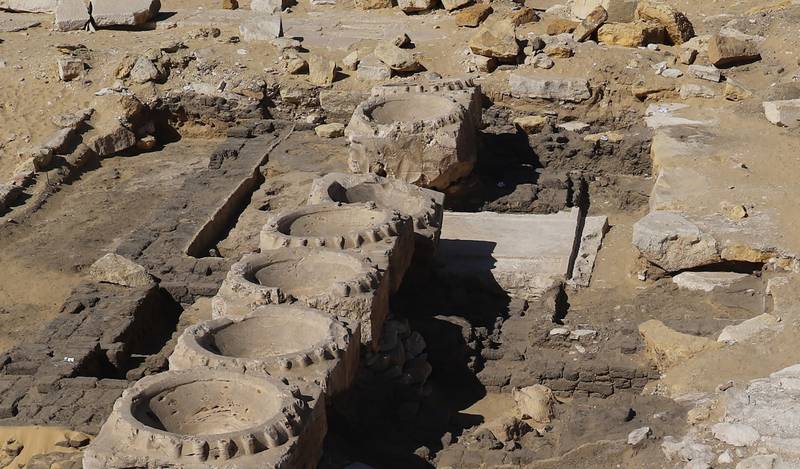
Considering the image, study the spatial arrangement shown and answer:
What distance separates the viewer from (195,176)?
15.8 m

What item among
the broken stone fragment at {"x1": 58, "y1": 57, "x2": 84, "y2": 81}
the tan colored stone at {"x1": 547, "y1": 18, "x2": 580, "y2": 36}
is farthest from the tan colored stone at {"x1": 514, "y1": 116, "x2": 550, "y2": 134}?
the broken stone fragment at {"x1": 58, "y1": 57, "x2": 84, "y2": 81}

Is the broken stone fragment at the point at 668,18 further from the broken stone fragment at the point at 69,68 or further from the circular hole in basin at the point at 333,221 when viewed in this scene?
the broken stone fragment at the point at 69,68

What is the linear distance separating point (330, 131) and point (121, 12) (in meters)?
4.93

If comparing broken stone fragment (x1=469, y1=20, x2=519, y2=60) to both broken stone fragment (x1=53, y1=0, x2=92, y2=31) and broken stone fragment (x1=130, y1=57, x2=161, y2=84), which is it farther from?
broken stone fragment (x1=53, y1=0, x2=92, y2=31)

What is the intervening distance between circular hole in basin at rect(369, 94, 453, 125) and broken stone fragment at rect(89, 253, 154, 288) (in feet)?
12.1

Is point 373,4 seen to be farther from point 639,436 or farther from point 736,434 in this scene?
point 736,434

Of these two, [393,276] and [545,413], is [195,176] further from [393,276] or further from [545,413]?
[545,413]

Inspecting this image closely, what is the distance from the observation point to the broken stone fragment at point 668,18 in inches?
704

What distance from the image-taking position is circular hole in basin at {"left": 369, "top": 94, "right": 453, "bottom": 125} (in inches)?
585

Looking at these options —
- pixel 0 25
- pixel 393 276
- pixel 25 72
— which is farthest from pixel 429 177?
pixel 0 25

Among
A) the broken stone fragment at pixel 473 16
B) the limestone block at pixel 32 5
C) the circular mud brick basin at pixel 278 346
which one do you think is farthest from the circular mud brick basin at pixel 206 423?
the limestone block at pixel 32 5

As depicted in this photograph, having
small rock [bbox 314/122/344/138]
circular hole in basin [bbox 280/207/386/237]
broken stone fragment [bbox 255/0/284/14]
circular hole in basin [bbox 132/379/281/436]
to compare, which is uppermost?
circular hole in basin [bbox 132/379/281/436]

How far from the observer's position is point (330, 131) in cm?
1703

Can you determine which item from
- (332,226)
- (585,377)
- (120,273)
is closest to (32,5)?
(120,273)
